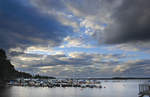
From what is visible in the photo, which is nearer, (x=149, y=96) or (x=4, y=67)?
(x=149, y=96)

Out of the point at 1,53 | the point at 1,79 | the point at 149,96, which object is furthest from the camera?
the point at 1,53

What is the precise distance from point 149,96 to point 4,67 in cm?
12665

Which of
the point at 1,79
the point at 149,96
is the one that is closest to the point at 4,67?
the point at 1,79

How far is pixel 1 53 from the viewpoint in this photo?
502 ft

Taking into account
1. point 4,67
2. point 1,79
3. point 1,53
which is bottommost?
point 1,79

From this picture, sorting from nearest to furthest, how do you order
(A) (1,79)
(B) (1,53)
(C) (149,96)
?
(C) (149,96)
(A) (1,79)
(B) (1,53)

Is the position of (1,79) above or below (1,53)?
below

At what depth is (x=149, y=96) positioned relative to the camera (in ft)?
136

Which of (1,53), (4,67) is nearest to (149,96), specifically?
(4,67)

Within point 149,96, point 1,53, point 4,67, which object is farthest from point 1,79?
point 149,96

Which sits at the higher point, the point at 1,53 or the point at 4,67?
the point at 1,53

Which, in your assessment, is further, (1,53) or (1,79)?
(1,53)

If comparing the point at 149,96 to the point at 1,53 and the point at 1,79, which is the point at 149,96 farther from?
the point at 1,53

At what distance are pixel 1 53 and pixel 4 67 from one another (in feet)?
52.8
